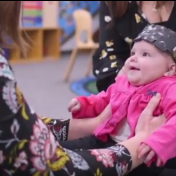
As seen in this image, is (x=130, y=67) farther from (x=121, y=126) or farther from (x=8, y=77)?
(x=8, y=77)

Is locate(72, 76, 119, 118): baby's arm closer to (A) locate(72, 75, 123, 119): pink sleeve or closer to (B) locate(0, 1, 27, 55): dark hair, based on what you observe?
(A) locate(72, 75, 123, 119): pink sleeve

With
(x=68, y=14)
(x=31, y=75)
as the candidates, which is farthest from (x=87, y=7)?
(x=31, y=75)

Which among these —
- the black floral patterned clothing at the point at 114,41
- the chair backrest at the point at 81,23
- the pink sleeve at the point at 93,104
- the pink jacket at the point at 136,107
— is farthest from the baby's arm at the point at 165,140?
the chair backrest at the point at 81,23

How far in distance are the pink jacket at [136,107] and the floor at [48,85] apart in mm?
1538

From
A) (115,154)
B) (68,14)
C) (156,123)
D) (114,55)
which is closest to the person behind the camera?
(115,154)

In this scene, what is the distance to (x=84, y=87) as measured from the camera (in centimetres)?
351

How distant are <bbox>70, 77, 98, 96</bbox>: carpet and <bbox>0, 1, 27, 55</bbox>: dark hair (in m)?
2.27

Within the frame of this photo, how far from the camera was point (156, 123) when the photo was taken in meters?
0.90

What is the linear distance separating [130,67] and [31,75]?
2.87 m

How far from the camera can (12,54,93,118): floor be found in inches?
112

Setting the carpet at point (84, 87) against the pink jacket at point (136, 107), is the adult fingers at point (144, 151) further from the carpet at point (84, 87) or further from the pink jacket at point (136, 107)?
the carpet at point (84, 87)

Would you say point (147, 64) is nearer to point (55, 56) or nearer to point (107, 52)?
point (107, 52)

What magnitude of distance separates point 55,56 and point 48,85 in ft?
4.50

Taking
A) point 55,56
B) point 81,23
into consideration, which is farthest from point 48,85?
point 55,56
